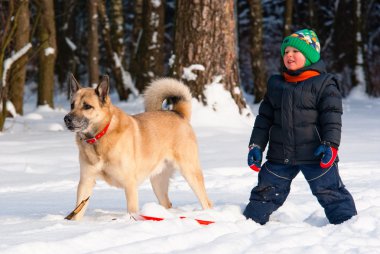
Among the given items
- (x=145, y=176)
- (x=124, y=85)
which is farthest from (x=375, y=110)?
(x=145, y=176)

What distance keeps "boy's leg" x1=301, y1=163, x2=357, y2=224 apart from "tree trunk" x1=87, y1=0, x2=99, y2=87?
13.7 metres

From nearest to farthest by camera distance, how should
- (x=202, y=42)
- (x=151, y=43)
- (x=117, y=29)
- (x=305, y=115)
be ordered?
(x=305, y=115) → (x=202, y=42) → (x=151, y=43) → (x=117, y=29)

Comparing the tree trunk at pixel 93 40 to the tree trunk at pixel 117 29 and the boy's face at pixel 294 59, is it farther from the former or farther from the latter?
the boy's face at pixel 294 59

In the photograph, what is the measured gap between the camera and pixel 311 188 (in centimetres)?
467

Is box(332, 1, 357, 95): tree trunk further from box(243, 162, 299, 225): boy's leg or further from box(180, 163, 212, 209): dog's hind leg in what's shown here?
box(243, 162, 299, 225): boy's leg

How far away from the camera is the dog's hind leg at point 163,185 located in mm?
5352

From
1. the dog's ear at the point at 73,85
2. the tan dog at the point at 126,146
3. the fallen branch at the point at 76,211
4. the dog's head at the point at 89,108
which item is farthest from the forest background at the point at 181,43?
the fallen branch at the point at 76,211

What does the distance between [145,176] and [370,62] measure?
2049cm

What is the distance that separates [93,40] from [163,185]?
521 inches

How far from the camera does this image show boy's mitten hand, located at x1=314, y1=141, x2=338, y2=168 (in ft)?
14.2

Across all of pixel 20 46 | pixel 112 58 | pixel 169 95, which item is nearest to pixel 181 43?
pixel 169 95

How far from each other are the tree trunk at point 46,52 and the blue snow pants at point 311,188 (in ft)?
33.6

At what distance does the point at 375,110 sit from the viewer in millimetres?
15000

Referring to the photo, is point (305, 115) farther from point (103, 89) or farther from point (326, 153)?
point (103, 89)
